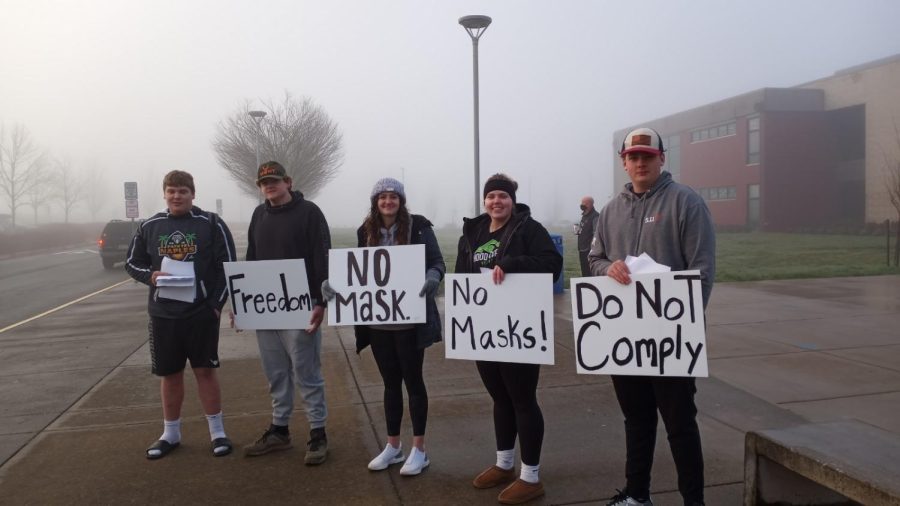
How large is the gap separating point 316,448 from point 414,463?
72cm

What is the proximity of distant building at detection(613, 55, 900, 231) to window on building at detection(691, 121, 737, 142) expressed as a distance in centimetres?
10

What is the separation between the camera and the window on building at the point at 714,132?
47.0 meters

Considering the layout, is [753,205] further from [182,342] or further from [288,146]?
[182,342]

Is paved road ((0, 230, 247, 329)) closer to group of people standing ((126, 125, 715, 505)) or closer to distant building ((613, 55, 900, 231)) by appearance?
group of people standing ((126, 125, 715, 505))

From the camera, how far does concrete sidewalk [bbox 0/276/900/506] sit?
12.6 ft

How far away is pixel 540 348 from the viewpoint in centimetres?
357

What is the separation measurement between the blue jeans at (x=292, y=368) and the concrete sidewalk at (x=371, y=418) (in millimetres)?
A: 297

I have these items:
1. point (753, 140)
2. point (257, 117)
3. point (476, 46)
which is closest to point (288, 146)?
point (257, 117)

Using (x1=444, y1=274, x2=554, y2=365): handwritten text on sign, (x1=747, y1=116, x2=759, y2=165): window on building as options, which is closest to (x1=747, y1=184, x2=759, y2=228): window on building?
(x1=747, y1=116, x2=759, y2=165): window on building

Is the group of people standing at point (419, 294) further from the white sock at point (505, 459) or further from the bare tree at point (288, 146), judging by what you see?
the bare tree at point (288, 146)

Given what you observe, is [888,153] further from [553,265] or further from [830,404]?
[553,265]

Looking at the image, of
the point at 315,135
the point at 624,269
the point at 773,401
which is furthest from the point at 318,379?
the point at 315,135

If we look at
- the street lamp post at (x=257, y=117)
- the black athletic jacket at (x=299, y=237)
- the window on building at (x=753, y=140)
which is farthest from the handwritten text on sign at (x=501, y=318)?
the window on building at (x=753, y=140)

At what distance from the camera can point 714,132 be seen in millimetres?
48719
